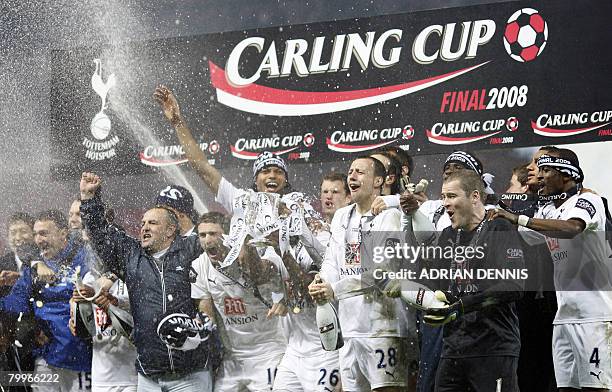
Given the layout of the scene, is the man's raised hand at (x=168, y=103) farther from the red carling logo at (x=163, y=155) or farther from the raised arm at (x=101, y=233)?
the raised arm at (x=101, y=233)

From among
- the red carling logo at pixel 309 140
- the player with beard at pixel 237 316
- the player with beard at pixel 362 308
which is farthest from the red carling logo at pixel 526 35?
the player with beard at pixel 237 316

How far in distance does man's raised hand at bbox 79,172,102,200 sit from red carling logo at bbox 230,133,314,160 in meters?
0.71

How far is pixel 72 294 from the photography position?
4.96 m

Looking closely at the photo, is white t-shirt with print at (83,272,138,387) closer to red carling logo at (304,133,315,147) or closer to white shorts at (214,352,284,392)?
white shorts at (214,352,284,392)

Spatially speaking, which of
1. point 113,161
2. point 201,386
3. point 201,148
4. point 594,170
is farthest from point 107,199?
point 594,170

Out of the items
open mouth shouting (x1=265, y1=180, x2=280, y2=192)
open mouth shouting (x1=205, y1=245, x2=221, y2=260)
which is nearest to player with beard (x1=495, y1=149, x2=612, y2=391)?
open mouth shouting (x1=265, y1=180, x2=280, y2=192)

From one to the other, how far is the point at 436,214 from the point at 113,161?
1581mm

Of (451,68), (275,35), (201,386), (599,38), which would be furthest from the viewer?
(201,386)

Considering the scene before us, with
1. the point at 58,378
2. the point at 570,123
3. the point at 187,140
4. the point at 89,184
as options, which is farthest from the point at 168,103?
the point at 570,123

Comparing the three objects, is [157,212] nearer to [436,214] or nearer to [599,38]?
[436,214]

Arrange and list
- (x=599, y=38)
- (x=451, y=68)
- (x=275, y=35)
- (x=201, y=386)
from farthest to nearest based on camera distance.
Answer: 1. (x=201, y=386)
2. (x=275, y=35)
3. (x=451, y=68)
4. (x=599, y=38)

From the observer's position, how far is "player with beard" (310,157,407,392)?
14.5 ft

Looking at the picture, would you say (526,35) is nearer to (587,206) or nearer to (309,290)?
(587,206)

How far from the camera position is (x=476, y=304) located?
4207mm
